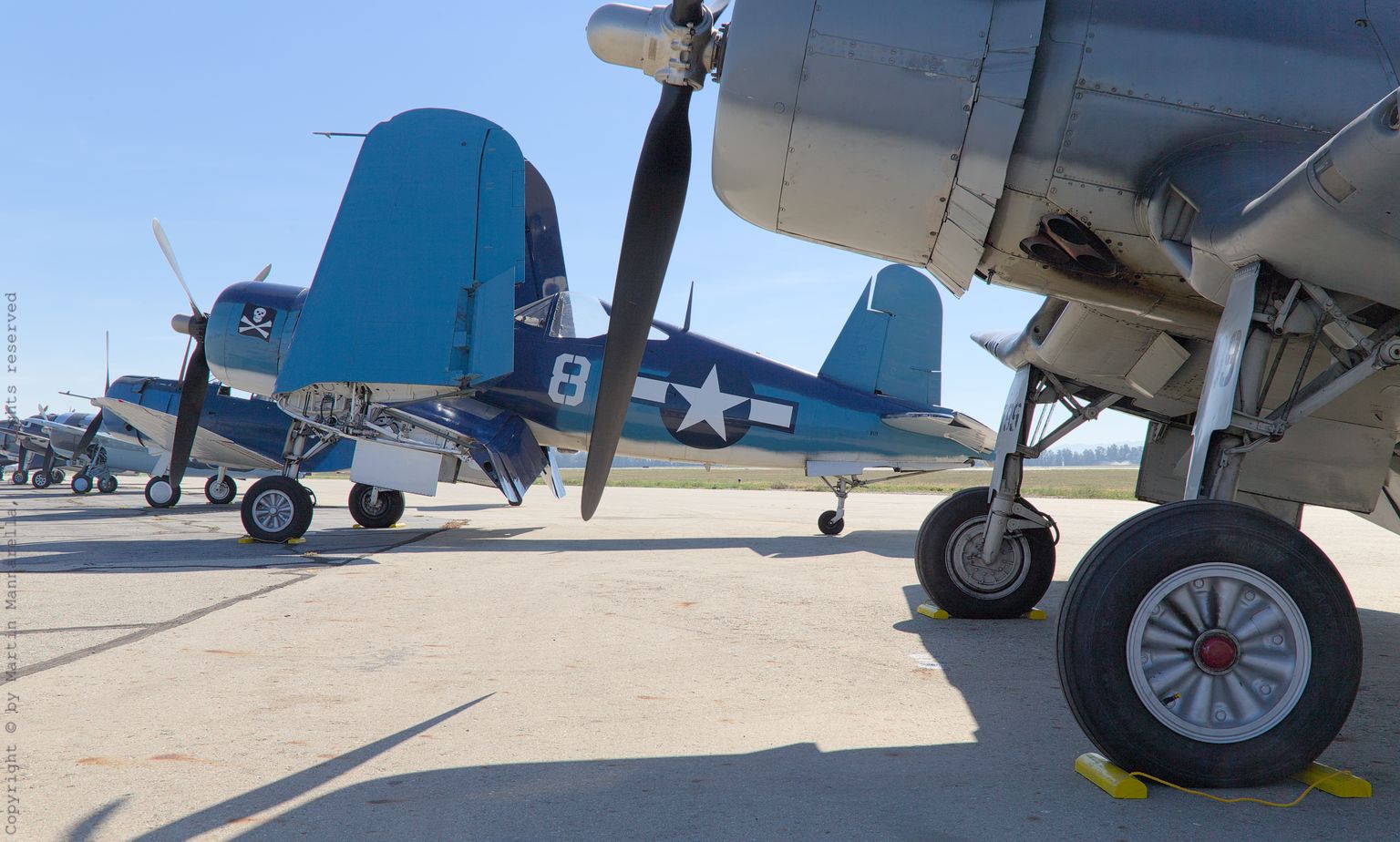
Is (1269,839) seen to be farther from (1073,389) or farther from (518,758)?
(1073,389)

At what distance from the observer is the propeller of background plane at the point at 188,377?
37.9ft

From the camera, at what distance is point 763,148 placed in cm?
344

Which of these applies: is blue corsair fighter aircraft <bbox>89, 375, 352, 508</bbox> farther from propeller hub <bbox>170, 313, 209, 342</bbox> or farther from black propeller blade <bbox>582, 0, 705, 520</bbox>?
black propeller blade <bbox>582, 0, 705, 520</bbox>

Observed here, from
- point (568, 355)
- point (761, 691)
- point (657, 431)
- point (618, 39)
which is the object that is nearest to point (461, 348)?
point (568, 355)

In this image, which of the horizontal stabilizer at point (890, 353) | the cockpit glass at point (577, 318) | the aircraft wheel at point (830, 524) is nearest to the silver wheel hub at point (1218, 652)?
the cockpit glass at point (577, 318)

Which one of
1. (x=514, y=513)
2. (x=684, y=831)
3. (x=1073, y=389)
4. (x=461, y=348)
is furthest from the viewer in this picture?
(x=514, y=513)

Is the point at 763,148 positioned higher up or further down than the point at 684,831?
higher up

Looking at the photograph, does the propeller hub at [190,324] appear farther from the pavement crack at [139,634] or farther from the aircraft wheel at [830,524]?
the aircraft wheel at [830,524]

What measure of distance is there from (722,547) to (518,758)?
292 inches

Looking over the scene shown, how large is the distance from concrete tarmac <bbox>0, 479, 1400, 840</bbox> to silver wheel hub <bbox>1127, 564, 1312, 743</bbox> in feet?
0.74

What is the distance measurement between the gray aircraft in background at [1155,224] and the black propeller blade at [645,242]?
1cm

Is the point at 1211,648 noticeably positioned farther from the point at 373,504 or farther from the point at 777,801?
the point at 373,504

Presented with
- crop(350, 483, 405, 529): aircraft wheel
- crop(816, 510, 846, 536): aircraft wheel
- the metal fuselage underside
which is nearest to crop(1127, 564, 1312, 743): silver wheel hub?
the metal fuselage underside

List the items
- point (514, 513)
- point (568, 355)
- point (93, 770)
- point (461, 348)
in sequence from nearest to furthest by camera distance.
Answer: point (93, 770), point (461, 348), point (568, 355), point (514, 513)
